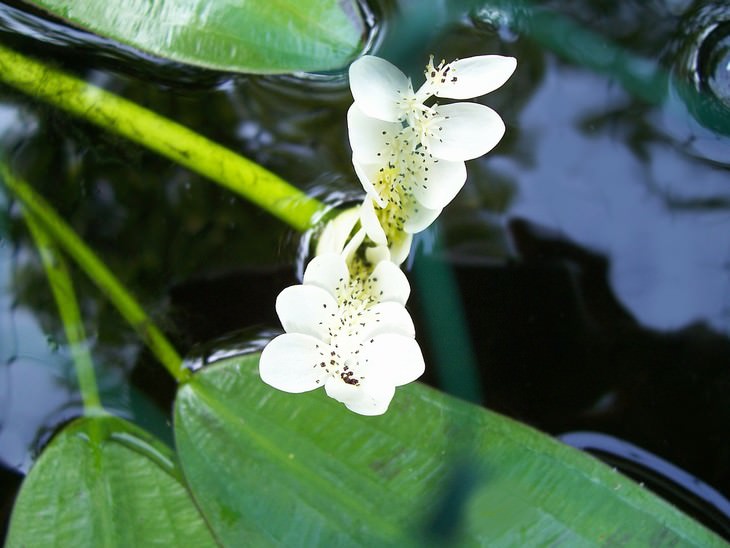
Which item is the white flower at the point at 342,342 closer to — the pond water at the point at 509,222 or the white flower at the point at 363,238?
the white flower at the point at 363,238

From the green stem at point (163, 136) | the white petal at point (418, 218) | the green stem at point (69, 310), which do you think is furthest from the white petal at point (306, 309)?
the green stem at point (69, 310)

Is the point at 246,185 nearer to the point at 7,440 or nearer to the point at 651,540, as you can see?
the point at 7,440

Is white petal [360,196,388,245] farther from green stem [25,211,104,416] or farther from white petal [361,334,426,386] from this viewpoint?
green stem [25,211,104,416]

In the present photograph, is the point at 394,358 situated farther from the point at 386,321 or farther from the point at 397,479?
the point at 397,479

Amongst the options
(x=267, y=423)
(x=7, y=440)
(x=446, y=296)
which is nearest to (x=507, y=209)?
(x=446, y=296)

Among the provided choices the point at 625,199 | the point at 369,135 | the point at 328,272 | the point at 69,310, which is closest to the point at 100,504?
the point at 69,310
